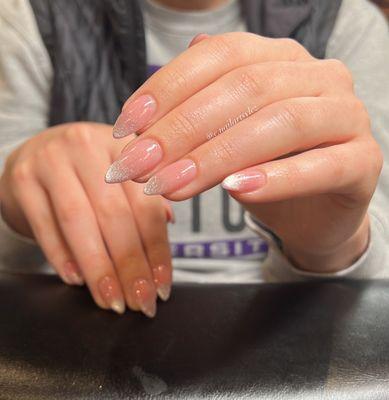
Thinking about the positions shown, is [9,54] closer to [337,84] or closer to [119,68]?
[119,68]

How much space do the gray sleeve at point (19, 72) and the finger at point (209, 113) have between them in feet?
0.93

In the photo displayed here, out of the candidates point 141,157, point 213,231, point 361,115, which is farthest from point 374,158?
point 213,231

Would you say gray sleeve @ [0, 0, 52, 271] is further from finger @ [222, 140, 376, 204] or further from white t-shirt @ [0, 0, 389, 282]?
finger @ [222, 140, 376, 204]

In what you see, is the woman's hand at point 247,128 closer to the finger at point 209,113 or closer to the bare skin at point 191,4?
the finger at point 209,113

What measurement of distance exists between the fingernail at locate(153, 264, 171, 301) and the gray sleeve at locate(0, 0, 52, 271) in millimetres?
233

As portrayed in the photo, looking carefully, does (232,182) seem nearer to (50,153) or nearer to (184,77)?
(184,77)

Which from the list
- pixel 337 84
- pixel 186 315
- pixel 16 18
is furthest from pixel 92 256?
pixel 16 18

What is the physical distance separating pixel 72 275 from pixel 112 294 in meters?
0.04

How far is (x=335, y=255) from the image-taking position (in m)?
0.38

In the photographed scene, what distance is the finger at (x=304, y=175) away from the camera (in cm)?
24

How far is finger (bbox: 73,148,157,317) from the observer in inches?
12.6

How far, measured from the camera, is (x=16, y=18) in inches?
19.5

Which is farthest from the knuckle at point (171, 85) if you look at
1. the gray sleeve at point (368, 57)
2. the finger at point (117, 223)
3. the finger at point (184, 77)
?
the gray sleeve at point (368, 57)

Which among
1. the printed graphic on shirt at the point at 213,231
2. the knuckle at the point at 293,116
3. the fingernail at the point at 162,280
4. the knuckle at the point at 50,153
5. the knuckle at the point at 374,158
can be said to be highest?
the knuckle at the point at 293,116
